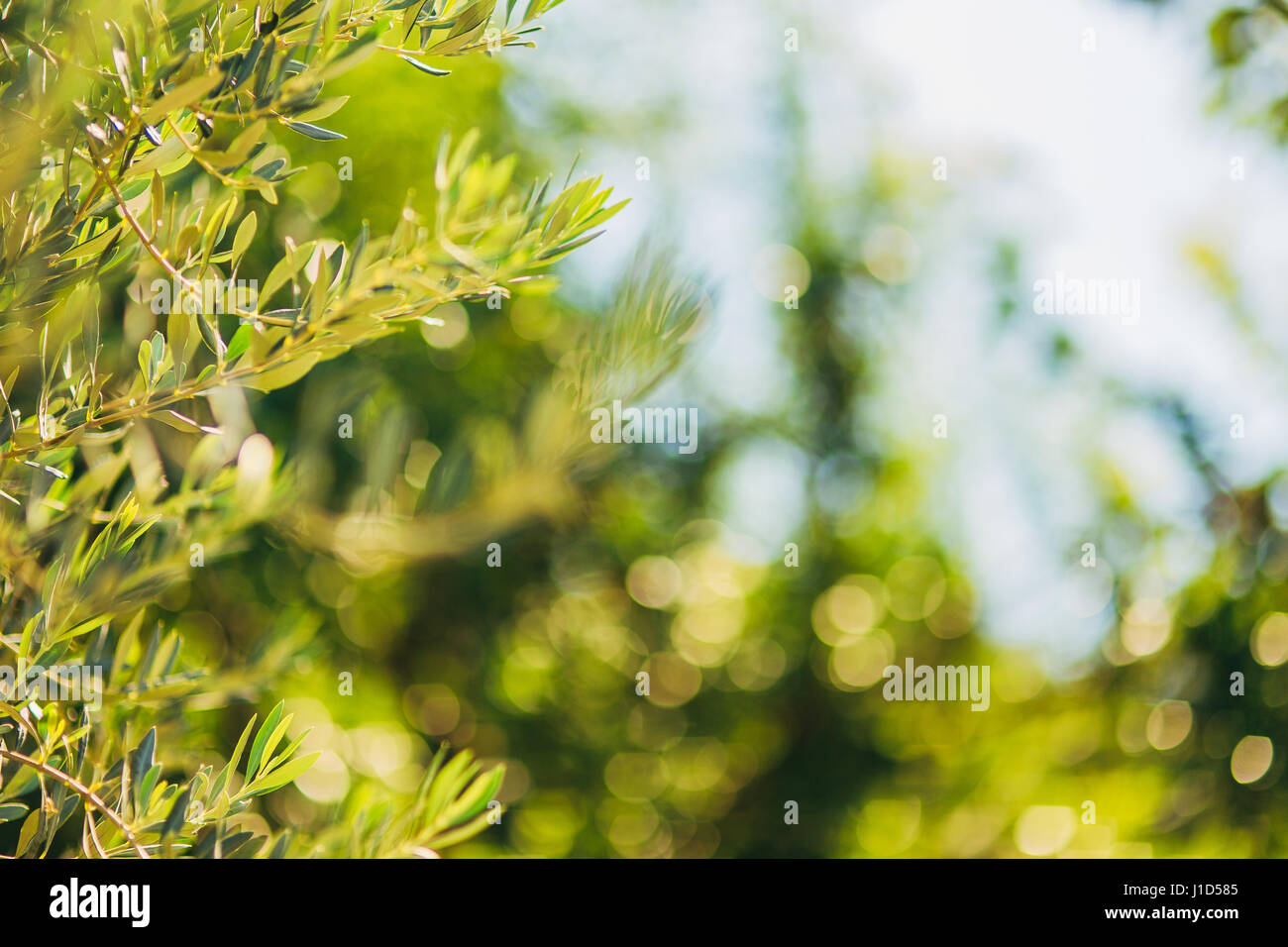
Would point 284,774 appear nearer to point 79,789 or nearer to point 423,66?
point 79,789

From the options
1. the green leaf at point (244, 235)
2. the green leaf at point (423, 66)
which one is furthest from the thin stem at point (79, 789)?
the green leaf at point (423, 66)

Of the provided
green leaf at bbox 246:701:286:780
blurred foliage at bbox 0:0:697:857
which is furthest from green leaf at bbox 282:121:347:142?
green leaf at bbox 246:701:286:780

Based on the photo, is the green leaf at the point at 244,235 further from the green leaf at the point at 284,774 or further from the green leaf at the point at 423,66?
the green leaf at the point at 284,774

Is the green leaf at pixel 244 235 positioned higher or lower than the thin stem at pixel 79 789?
higher

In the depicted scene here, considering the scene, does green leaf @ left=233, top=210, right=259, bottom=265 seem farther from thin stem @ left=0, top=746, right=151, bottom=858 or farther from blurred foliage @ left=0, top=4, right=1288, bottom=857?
thin stem @ left=0, top=746, right=151, bottom=858

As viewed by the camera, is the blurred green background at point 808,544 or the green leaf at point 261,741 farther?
the blurred green background at point 808,544

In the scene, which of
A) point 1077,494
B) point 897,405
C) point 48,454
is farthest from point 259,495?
point 897,405

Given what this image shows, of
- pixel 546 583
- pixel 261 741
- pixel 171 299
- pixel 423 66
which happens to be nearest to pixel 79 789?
pixel 261 741

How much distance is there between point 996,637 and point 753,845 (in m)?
0.90

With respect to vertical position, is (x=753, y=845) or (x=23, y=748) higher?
(x=23, y=748)

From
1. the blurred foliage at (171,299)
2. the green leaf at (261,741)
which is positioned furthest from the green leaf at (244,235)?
the green leaf at (261,741)

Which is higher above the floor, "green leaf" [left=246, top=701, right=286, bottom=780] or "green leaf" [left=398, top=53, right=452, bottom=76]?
"green leaf" [left=398, top=53, right=452, bottom=76]
